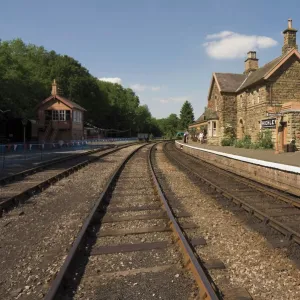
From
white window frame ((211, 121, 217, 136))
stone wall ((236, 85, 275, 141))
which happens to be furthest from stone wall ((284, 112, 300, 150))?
white window frame ((211, 121, 217, 136))

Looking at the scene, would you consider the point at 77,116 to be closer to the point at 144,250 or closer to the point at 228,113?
the point at 228,113

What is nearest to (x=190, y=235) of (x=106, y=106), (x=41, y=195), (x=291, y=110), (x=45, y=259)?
(x=45, y=259)

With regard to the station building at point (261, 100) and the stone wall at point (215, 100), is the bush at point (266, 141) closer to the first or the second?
the station building at point (261, 100)

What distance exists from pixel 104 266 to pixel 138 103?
378 ft

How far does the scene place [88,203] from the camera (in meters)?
8.37

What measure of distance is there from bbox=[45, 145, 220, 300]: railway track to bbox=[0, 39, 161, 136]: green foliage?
1289 inches

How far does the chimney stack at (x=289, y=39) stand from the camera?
30.6 meters

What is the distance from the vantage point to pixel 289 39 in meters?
30.8

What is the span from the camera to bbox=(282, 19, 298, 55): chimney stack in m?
30.6

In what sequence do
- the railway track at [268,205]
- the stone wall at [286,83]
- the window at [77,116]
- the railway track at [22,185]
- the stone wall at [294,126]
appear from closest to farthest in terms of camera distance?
the railway track at [268,205] → the railway track at [22,185] → the stone wall at [294,126] → the stone wall at [286,83] → the window at [77,116]

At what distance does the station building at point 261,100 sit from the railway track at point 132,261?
1510 cm

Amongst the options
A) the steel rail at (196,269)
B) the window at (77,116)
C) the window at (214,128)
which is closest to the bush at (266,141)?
the window at (214,128)

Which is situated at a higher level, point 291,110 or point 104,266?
point 291,110

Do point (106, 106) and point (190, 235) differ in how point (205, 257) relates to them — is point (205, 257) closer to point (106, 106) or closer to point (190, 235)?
point (190, 235)
